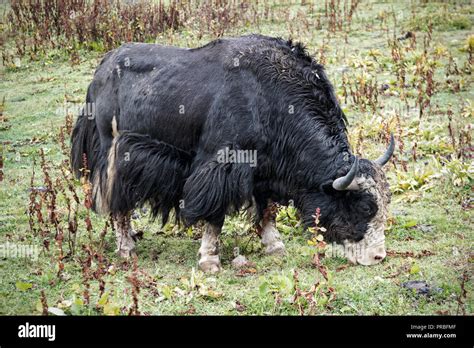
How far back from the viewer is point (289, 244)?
5508 mm

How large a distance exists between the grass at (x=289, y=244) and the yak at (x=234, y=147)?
0.28 m

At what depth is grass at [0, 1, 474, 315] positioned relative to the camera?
4.28 m

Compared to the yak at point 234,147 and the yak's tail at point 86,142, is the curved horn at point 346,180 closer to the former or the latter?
the yak at point 234,147

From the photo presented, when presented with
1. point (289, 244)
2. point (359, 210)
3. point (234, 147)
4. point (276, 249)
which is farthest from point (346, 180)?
point (289, 244)

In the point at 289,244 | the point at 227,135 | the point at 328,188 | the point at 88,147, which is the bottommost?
the point at 289,244

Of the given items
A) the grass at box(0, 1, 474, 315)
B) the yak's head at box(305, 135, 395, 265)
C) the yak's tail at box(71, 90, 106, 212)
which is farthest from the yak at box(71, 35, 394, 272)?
the grass at box(0, 1, 474, 315)

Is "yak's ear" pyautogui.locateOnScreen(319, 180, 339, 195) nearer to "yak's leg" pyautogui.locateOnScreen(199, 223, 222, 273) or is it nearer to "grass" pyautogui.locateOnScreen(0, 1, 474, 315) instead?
"grass" pyautogui.locateOnScreen(0, 1, 474, 315)

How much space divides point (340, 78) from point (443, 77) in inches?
58.4

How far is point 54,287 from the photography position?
15.0 feet

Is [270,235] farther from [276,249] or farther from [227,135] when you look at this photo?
[227,135]

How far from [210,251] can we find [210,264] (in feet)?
0.36

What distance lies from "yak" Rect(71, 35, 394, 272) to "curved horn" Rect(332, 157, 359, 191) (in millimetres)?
10
